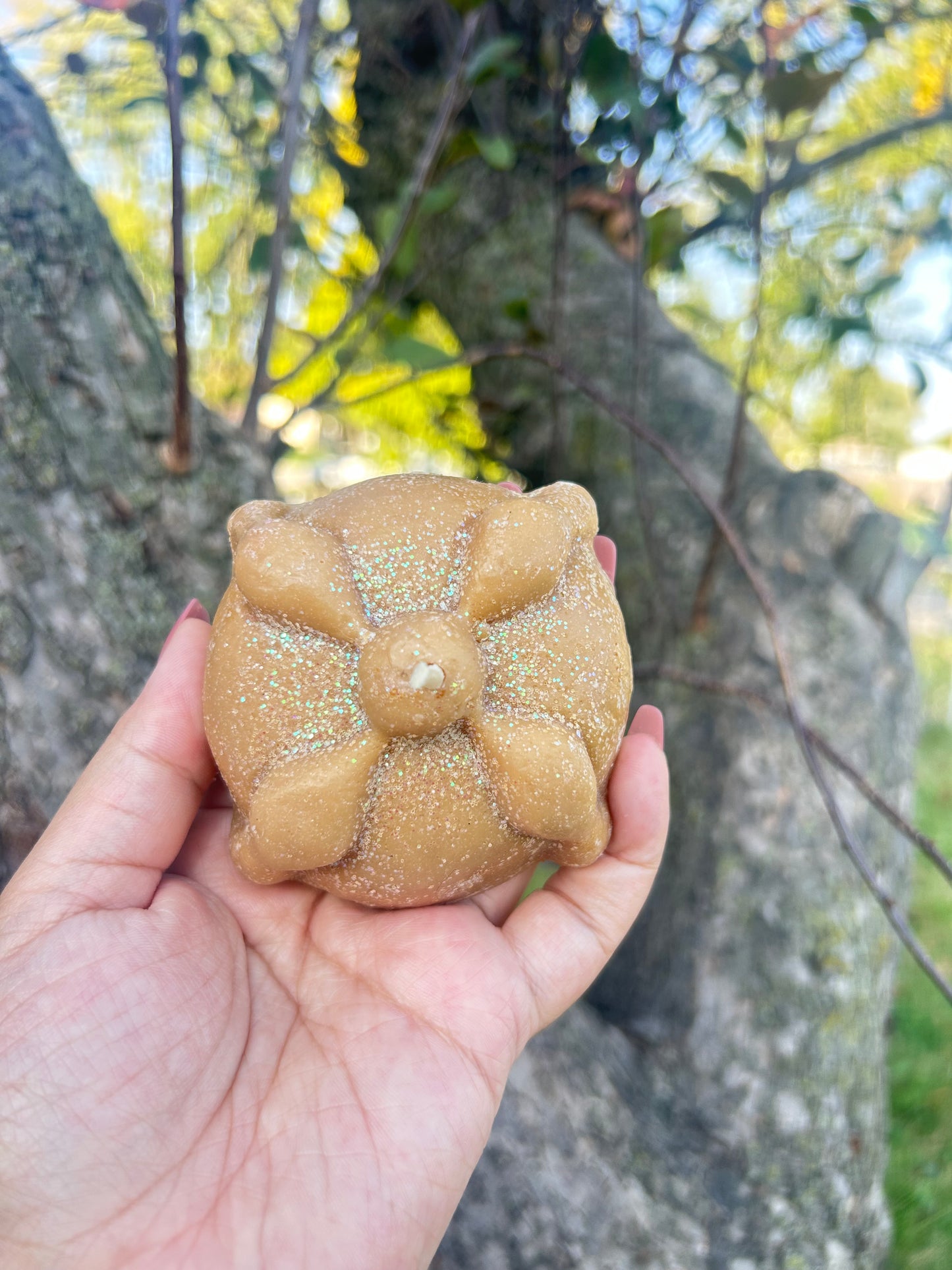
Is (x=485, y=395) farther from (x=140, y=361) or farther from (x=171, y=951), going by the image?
(x=171, y=951)

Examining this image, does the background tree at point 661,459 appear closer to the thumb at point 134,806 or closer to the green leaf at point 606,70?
the green leaf at point 606,70

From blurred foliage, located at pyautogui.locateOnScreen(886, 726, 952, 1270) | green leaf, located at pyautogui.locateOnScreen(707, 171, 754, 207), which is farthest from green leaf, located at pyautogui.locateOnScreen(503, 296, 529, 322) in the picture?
blurred foliage, located at pyautogui.locateOnScreen(886, 726, 952, 1270)

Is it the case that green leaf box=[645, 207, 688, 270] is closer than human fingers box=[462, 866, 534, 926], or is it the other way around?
human fingers box=[462, 866, 534, 926]

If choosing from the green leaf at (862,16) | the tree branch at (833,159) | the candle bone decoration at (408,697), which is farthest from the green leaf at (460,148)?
the candle bone decoration at (408,697)

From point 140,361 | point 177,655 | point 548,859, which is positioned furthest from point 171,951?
point 140,361

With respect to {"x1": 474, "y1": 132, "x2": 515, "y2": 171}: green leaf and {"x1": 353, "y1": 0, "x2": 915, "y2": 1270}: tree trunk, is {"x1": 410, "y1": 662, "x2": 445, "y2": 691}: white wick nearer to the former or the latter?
{"x1": 353, "y1": 0, "x2": 915, "y2": 1270}: tree trunk
